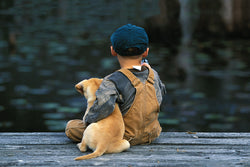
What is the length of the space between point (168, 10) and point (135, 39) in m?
7.64

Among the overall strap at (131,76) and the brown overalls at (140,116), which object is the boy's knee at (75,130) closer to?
the brown overalls at (140,116)

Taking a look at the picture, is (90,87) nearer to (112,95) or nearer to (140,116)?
(112,95)

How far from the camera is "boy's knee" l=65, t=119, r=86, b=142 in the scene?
9.70ft

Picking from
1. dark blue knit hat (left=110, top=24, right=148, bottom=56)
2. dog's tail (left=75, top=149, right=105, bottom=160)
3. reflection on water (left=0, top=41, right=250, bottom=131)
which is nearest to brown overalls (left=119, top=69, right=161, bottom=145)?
dark blue knit hat (left=110, top=24, right=148, bottom=56)

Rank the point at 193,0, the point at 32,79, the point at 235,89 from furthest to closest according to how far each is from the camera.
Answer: the point at 193,0
the point at 32,79
the point at 235,89

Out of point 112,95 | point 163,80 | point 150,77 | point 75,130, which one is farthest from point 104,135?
point 163,80

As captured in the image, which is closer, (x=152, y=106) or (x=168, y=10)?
(x=152, y=106)

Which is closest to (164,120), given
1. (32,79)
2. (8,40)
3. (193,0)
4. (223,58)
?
(32,79)

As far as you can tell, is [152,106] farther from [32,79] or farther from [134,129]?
[32,79]

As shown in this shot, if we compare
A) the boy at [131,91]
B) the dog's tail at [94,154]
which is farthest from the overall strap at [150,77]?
the dog's tail at [94,154]

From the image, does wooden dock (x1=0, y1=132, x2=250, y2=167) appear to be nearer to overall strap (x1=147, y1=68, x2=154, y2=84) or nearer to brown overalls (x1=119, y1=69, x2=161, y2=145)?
brown overalls (x1=119, y1=69, x2=161, y2=145)

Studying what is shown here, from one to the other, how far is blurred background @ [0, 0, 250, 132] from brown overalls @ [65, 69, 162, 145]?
219 centimetres

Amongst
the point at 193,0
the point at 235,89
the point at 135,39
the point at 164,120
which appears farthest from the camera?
the point at 193,0

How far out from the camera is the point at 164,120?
5.34 meters
